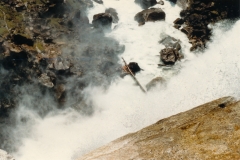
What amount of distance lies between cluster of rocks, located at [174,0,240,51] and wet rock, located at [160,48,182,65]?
4.08 meters

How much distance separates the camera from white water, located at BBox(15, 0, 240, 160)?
85.0 ft

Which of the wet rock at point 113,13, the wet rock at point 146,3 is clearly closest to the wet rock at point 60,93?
the wet rock at point 113,13

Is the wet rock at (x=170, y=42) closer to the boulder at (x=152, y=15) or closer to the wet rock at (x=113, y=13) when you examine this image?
the boulder at (x=152, y=15)

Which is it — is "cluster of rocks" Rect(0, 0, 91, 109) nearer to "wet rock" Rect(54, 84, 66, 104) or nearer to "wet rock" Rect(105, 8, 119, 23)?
"wet rock" Rect(54, 84, 66, 104)

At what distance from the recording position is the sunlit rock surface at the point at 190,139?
999 cm

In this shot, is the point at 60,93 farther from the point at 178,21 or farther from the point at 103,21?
the point at 178,21

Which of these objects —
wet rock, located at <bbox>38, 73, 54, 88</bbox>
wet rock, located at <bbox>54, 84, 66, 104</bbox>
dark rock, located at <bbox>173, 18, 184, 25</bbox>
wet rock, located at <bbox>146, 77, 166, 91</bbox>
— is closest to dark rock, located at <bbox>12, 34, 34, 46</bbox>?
wet rock, located at <bbox>38, 73, 54, 88</bbox>

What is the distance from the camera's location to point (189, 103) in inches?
1080

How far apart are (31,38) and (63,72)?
6059mm

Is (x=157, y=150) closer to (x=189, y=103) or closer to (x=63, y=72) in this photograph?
(x=189, y=103)

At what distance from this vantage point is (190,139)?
1098 cm

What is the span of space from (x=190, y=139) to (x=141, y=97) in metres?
17.9

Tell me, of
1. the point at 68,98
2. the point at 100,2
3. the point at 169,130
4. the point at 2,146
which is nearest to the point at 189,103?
the point at 68,98

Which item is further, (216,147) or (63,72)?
(63,72)
